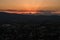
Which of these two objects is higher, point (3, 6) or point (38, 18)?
point (3, 6)

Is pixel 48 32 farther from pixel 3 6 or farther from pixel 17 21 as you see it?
pixel 3 6

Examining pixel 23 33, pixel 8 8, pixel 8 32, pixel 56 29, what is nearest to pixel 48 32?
pixel 56 29

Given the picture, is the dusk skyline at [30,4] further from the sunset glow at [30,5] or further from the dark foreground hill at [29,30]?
the dark foreground hill at [29,30]

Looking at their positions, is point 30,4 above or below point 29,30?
above

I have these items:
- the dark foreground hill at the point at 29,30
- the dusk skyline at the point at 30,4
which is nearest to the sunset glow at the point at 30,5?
the dusk skyline at the point at 30,4

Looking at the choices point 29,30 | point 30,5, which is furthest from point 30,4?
point 29,30

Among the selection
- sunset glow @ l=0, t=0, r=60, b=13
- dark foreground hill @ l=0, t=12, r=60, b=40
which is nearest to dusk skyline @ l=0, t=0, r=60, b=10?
sunset glow @ l=0, t=0, r=60, b=13

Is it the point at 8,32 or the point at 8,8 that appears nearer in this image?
the point at 8,32

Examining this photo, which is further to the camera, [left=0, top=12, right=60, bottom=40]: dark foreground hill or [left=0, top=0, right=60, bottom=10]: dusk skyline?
[left=0, top=0, right=60, bottom=10]: dusk skyline

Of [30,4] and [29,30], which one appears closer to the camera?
[29,30]

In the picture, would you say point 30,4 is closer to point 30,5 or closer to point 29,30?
point 30,5

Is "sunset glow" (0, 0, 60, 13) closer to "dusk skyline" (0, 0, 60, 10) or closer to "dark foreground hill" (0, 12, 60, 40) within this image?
"dusk skyline" (0, 0, 60, 10)
